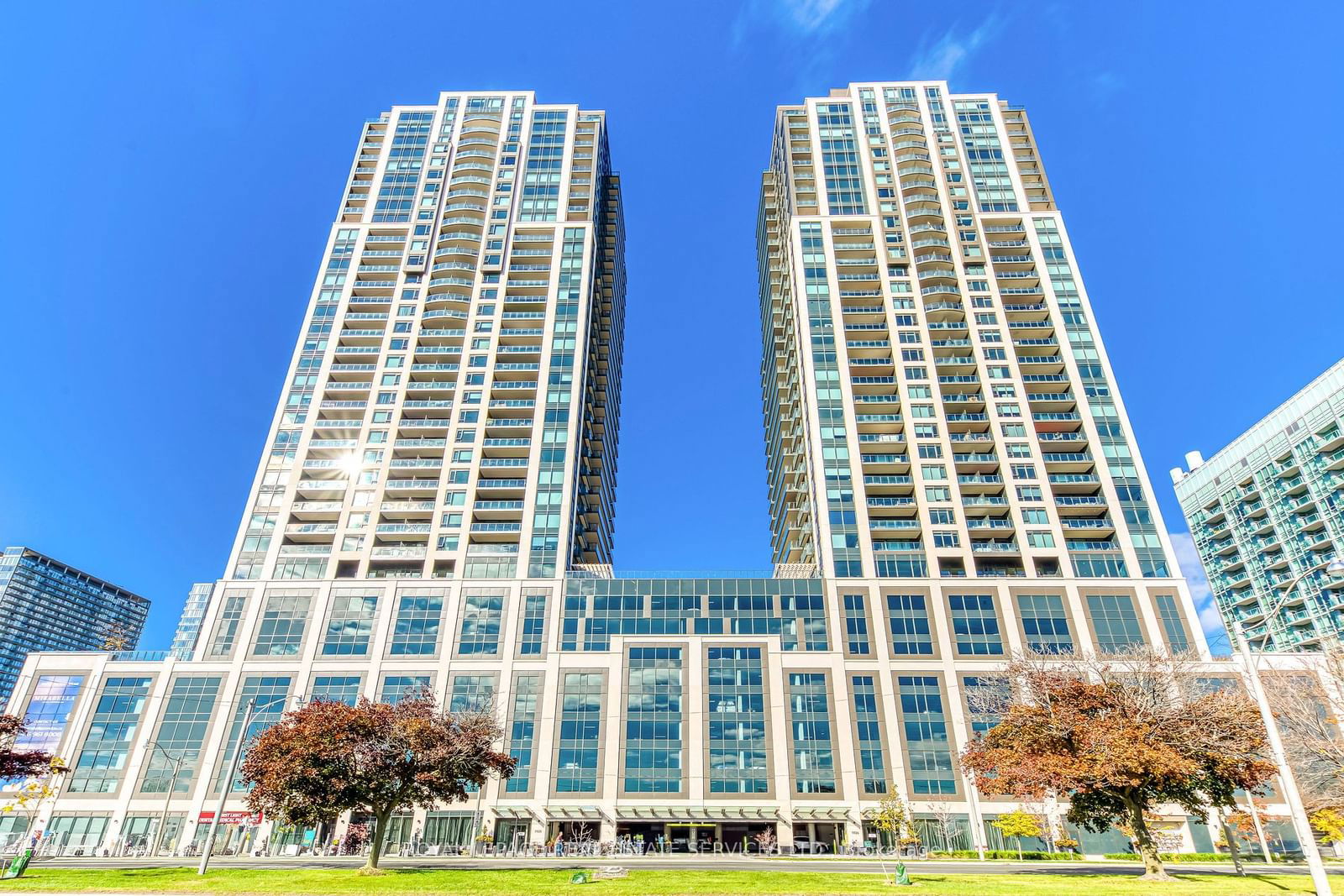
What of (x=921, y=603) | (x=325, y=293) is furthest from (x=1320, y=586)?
(x=325, y=293)

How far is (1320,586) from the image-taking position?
101m

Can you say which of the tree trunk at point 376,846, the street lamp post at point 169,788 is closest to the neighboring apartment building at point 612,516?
the street lamp post at point 169,788

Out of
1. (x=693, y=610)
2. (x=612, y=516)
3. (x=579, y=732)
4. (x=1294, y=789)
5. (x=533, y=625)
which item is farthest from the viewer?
(x=612, y=516)

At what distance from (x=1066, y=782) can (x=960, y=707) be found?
37373 millimetres

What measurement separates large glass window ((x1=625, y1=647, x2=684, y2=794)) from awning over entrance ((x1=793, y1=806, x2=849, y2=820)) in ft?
37.8

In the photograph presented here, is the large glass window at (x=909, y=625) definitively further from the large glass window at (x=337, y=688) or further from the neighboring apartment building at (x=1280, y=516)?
the large glass window at (x=337, y=688)

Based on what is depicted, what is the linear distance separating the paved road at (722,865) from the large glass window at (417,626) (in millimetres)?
21290

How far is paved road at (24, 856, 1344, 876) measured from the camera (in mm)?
45312

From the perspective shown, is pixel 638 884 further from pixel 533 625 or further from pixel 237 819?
pixel 237 819

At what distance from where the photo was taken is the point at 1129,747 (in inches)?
1422

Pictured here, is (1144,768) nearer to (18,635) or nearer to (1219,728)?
(1219,728)

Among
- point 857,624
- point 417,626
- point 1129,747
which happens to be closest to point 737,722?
point 857,624

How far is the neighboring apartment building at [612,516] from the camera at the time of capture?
7306 cm

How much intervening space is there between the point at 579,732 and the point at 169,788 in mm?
39014
